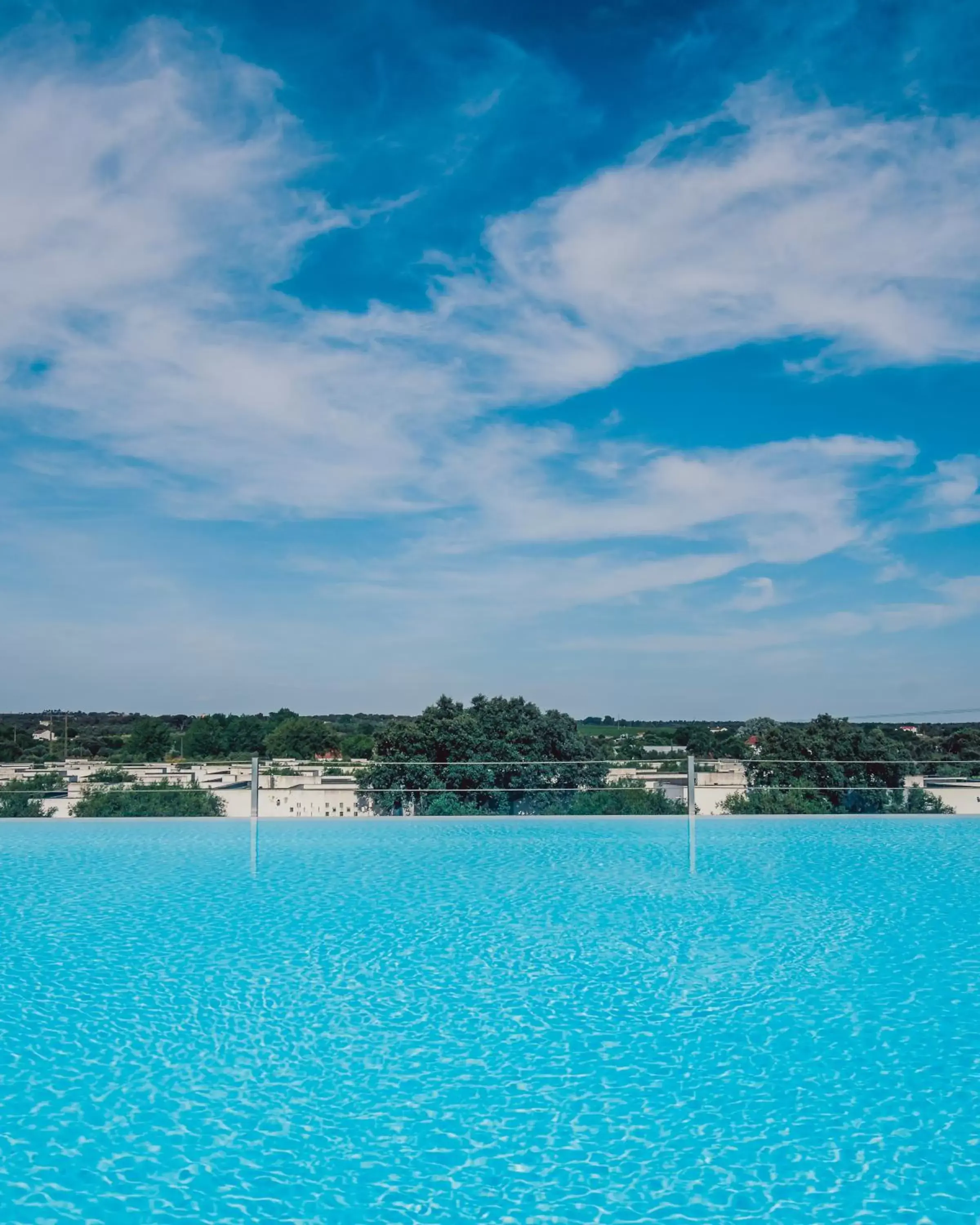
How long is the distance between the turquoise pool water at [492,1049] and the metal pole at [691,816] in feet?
2.12

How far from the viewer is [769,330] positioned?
11.7m

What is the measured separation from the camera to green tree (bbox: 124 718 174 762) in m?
19.0

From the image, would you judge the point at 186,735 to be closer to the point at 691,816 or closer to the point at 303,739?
the point at 303,739

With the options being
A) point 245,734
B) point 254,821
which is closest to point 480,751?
point 254,821

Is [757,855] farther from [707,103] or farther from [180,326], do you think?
[180,326]

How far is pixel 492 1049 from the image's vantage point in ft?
13.6

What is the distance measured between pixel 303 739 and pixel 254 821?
39.4ft

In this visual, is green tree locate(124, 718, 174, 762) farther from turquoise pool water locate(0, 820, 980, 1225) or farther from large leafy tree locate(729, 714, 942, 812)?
large leafy tree locate(729, 714, 942, 812)

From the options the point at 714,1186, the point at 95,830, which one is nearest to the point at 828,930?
the point at 714,1186

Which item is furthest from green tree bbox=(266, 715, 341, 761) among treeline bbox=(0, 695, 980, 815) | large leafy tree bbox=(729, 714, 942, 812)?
→ large leafy tree bbox=(729, 714, 942, 812)

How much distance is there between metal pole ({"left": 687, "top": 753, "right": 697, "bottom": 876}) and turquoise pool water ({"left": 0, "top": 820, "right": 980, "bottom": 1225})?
65 centimetres

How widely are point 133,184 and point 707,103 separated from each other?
18.8 feet

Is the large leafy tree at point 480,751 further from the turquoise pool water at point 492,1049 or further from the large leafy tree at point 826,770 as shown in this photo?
the turquoise pool water at point 492,1049

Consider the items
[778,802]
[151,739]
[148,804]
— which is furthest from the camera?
[151,739]
